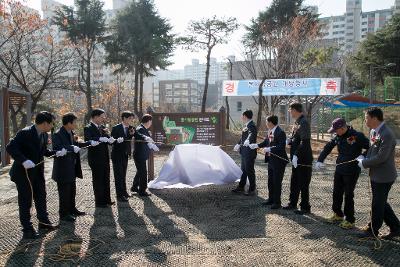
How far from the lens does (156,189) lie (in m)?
7.35

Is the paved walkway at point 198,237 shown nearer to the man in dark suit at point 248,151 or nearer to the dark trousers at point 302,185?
the dark trousers at point 302,185

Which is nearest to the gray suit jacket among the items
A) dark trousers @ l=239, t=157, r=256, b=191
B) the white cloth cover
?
dark trousers @ l=239, t=157, r=256, b=191

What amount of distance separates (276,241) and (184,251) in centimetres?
112

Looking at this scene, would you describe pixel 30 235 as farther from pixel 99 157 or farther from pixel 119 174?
pixel 119 174

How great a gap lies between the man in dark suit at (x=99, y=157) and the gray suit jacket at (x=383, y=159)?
380cm

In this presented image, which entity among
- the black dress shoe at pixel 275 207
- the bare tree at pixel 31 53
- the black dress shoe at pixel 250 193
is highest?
the bare tree at pixel 31 53

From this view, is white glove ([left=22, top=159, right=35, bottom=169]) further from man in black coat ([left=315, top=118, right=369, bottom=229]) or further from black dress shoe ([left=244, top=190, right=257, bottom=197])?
black dress shoe ([left=244, top=190, right=257, bottom=197])

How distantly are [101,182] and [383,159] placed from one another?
13.5 ft

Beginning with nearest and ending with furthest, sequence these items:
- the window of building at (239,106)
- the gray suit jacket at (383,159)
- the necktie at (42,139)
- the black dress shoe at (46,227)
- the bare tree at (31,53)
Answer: the gray suit jacket at (383,159) < the necktie at (42,139) < the black dress shoe at (46,227) < the bare tree at (31,53) < the window of building at (239,106)

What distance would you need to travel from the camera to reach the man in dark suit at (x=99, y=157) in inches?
233

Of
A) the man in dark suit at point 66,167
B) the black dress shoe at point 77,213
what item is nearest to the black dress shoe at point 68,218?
the man in dark suit at point 66,167

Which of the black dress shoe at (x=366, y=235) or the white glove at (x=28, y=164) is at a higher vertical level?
the white glove at (x=28, y=164)

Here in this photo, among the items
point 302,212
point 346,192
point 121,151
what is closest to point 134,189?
point 121,151

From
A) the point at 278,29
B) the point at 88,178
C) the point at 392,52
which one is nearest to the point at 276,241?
the point at 88,178
